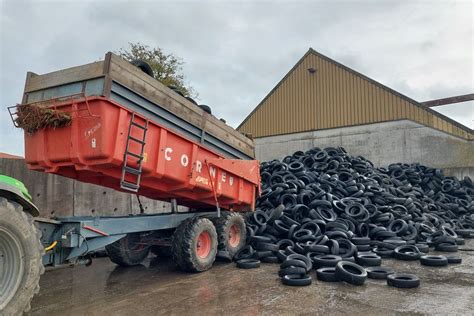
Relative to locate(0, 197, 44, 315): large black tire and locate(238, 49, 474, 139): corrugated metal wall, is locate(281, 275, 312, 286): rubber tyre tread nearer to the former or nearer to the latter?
locate(0, 197, 44, 315): large black tire

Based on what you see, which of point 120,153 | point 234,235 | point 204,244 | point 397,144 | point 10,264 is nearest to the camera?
point 10,264

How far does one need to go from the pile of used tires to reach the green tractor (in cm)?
395

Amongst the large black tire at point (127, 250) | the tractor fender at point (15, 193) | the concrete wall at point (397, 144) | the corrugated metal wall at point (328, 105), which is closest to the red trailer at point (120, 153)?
the tractor fender at point (15, 193)

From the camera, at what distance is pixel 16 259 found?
406cm

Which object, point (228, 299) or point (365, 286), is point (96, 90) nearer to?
point (228, 299)

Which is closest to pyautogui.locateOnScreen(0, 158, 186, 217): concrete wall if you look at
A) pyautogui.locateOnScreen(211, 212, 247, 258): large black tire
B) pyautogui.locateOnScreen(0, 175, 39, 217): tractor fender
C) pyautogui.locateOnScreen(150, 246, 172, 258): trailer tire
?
pyautogui.locateOnScreen(150, 246, 172, 258): trailer tire

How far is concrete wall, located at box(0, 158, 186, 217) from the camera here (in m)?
8.65

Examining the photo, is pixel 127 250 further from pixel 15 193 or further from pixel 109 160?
pixel 15 193

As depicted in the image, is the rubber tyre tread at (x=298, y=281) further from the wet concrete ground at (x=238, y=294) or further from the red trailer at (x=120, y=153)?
the red trailer at (x=120, y=153)

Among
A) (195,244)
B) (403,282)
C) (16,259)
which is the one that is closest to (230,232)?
(195,244)

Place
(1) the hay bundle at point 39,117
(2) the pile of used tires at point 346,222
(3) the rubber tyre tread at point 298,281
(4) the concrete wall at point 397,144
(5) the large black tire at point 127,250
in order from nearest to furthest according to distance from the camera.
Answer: (1) the hay bundle at point 39,117 → (3) the rubber tyre tread at point 298,281 → (2) the pile of used tires at point 346,222 → (5) the large black tire at point 127,250 → (4) the concrete wall at point 397,144

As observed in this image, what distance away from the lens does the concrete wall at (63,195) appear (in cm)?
865

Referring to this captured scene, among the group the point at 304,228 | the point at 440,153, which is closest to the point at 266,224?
the point at 304,228

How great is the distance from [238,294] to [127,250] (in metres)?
3.21
